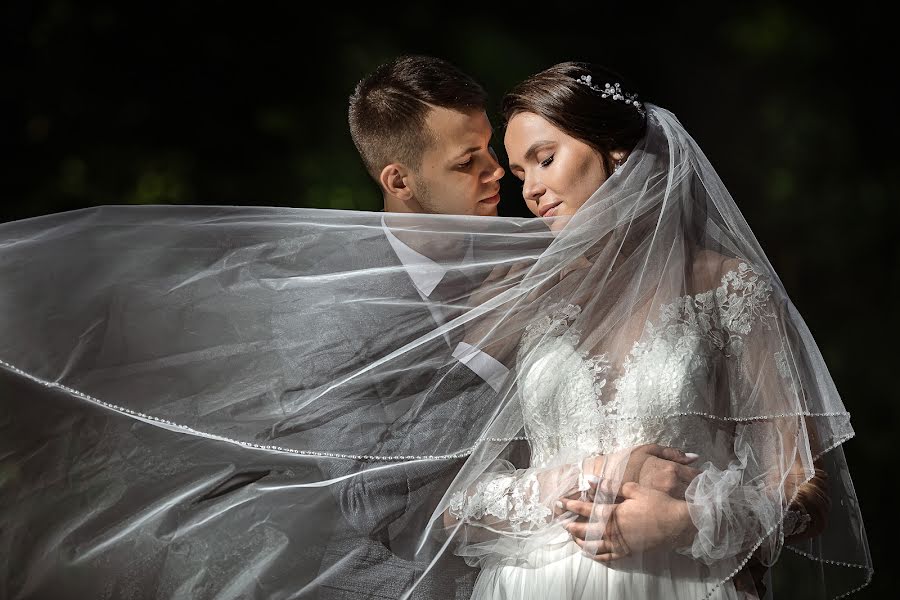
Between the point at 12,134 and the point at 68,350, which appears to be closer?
the point at 68,350

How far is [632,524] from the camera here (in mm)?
1158

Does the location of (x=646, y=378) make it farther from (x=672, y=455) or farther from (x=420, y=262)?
(x=420, y=262)

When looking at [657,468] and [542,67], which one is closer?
[657,468]

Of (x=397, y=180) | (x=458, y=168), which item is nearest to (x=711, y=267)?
(x=458, y=168)

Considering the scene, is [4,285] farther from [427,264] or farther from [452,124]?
[452,124]

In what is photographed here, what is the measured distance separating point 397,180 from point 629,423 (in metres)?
0.84

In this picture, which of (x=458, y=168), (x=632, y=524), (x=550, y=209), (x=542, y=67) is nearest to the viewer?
(x=632, y=524)

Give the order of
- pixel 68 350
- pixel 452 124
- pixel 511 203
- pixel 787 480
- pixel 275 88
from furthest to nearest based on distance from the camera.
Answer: pixel 275 88 → pixel 511 203 → pixel 452 124 → pixel 68 350 → pixel 787 480

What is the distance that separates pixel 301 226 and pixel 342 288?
0.12 m

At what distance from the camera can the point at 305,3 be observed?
2605 millimetres

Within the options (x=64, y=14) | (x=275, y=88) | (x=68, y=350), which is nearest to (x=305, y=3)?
(x=275, y=88)

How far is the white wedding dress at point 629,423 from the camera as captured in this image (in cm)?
120

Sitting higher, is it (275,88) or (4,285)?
(275,88)

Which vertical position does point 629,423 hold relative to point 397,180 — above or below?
below
